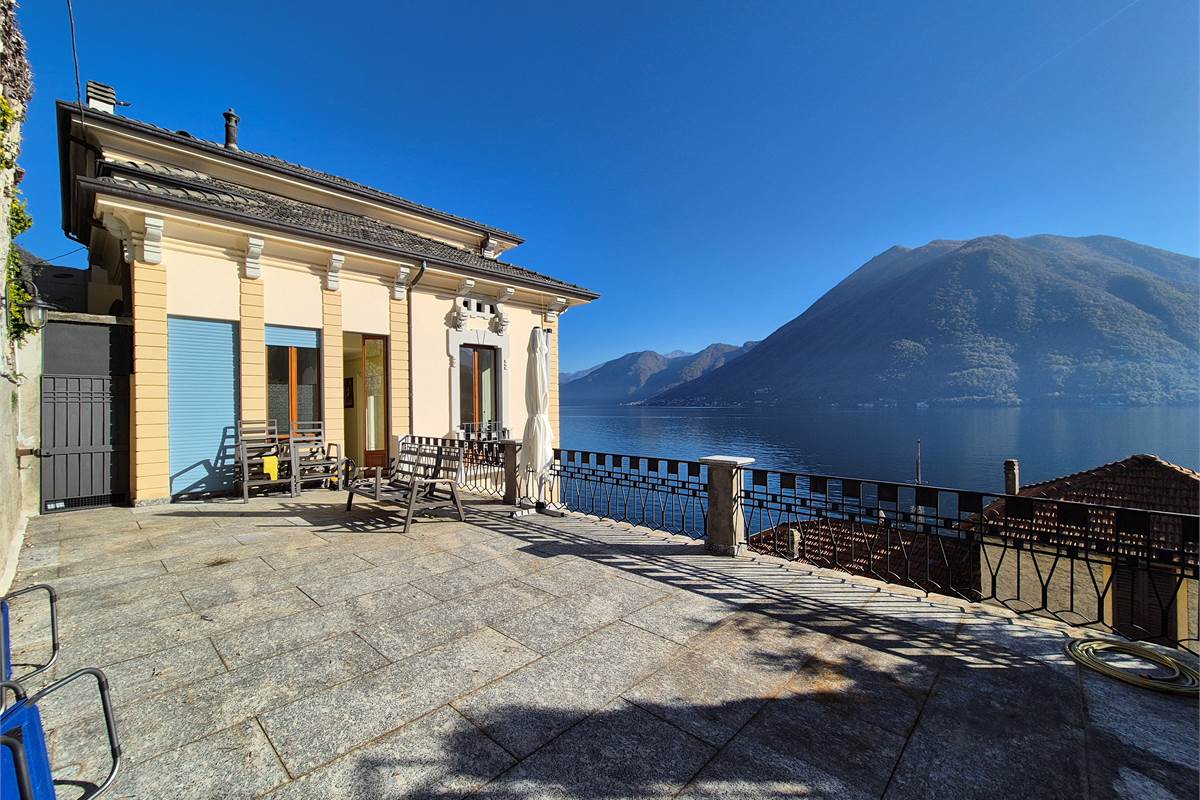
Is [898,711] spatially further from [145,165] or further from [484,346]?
[145,165]

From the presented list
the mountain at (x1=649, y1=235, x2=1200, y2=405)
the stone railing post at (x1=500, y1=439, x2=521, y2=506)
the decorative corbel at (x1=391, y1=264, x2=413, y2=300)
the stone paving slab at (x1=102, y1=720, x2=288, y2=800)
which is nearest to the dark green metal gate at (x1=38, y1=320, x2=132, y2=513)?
the decorative corbel at (x1=391, y1=264, x2=413, y2=300)

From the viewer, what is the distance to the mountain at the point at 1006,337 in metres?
107

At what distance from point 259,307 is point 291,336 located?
0.72m

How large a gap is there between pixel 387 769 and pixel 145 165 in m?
12.5

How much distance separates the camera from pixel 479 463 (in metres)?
8.80

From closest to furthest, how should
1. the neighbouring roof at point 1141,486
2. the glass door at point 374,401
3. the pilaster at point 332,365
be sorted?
1. the pilaster at point 332,365
2. the glass door at point 374,401
3. the neighbouring roof at point 1141,486

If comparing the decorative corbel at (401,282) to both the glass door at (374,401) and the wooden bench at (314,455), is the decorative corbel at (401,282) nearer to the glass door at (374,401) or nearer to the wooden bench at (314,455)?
the glass door at (374,401)

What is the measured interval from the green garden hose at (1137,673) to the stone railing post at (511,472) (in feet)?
20.3

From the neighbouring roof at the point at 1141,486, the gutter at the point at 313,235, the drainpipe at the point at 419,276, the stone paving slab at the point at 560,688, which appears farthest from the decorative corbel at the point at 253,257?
the neighbouring roof at the point at 1141,486

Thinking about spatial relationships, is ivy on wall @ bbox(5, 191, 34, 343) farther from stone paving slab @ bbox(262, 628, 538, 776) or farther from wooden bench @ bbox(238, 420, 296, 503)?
stone paving slab @ bbox(262, 628, 538, 776)

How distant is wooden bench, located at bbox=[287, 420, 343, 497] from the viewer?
28.3 feet

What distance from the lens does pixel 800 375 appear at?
6161 inches

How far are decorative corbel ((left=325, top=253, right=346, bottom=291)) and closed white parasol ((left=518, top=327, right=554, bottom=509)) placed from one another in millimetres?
4556

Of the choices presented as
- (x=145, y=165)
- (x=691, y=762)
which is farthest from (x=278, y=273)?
(x=691, y=762)
